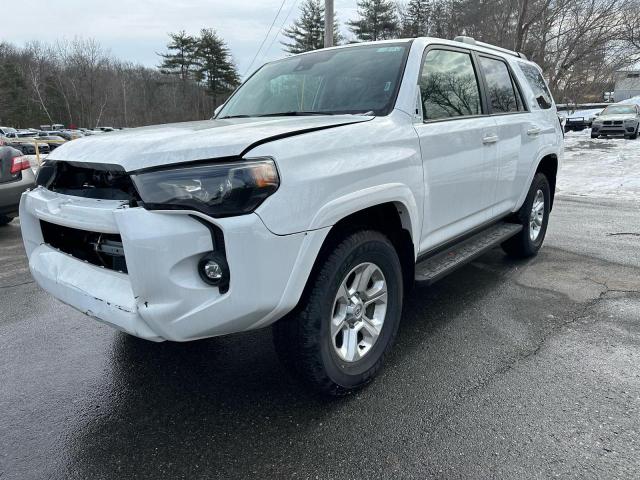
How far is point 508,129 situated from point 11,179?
19.8 ft

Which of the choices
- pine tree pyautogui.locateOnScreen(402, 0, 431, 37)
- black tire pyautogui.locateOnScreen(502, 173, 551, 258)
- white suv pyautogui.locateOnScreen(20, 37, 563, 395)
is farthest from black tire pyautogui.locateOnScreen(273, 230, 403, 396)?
pine tree pyautogui.locateOnScreen(402, 0, 431, 37)

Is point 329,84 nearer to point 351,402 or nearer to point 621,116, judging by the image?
point 351,402

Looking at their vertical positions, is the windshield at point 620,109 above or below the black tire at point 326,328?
above

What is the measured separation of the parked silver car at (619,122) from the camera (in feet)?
→ 67.8

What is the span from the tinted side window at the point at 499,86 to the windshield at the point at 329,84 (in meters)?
1.12

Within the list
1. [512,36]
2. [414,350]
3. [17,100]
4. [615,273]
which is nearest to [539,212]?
[615,273]

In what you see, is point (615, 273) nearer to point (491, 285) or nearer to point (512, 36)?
point (491, 285)

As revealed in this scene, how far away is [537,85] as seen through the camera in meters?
4.91

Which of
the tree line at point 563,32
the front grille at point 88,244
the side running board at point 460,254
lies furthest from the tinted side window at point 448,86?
the tree line at point 563,32

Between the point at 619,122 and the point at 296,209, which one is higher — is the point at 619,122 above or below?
below

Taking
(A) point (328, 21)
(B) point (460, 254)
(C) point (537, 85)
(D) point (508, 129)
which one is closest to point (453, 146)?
(B) point (460, 254)

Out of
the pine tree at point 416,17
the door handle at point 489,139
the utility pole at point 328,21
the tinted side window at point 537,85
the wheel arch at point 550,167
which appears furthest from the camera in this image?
the pine tree at point 416,17

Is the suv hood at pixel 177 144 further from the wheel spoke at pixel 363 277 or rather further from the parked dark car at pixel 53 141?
the parked dark car at pixel 53 141

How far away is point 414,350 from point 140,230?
76.3 inches
